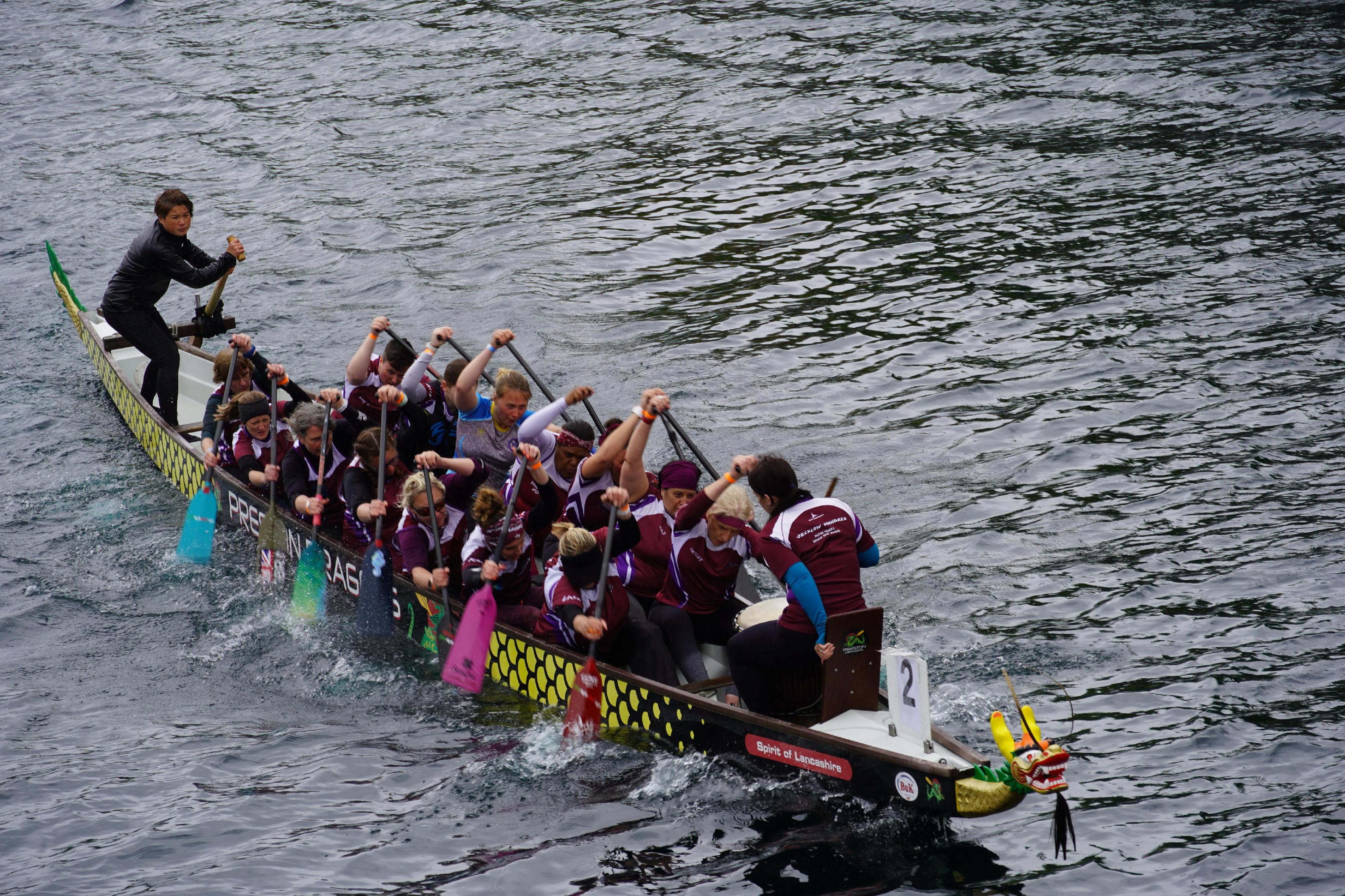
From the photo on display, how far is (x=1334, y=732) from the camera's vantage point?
25.2 ft

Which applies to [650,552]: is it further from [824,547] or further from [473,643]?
[824,547]

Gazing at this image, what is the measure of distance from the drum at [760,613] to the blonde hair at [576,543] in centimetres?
113

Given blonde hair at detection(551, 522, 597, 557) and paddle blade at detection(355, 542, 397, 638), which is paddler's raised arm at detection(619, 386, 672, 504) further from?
paddle blade at detection(355, 542, 397, 638)

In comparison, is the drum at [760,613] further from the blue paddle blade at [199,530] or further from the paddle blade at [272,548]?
the blue paddle blade at [199,530]

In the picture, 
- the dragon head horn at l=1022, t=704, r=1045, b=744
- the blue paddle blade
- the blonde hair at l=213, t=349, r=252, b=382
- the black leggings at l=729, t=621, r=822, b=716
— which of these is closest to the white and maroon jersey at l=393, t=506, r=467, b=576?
the black leggings at l=729, t=621, r=822, b=716

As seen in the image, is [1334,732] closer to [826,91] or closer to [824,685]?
[824,685]

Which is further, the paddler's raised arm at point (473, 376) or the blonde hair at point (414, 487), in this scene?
the paddler's raised arm at point (473, 376)

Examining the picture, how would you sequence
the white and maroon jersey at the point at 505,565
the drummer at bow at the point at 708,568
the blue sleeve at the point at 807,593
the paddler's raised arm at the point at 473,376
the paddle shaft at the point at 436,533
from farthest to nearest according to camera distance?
1. the paddler's raised arm at the point at 473,376
2. the paddle shaft at the point at 436,533
3. the white and maroon jersey at the point at 505,565
4. the drummer at bow at the point at 708,568
5. the blue sleeve at the point at 807,593

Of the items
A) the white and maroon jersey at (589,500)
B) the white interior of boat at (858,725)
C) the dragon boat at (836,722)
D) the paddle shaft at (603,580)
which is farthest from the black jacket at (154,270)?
the paddle shaft at (603,580)

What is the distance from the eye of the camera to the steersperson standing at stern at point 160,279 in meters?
11.8

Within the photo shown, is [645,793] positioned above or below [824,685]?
below

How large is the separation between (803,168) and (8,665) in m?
13.5

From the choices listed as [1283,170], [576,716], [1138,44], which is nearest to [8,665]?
[576,716]

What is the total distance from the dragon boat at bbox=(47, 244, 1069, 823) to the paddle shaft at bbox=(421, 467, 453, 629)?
0.27 feet
